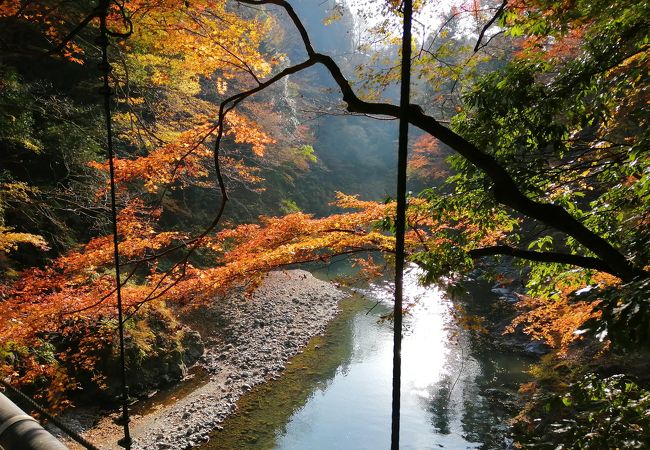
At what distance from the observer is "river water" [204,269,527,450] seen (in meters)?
7.21

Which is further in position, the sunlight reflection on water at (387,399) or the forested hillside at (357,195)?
the sunlight reflection on water at (387,399)

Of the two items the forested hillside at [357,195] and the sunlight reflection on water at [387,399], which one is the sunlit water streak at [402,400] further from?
the forested hillside at [357,195]

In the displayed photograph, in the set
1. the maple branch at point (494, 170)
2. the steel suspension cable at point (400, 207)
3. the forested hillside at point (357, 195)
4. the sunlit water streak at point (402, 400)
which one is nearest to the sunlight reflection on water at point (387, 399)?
the sunlit water streak at point (402, 400)

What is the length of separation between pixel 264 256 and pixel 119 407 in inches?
176

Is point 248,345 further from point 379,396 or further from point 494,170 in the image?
point 494,170

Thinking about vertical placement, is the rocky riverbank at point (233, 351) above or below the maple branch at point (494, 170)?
below

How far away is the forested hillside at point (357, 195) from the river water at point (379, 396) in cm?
130

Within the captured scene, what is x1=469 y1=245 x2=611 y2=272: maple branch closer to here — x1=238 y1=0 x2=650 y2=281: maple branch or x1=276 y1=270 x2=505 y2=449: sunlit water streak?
x1=238 y1=0 x2=650 y2=281: maple branch

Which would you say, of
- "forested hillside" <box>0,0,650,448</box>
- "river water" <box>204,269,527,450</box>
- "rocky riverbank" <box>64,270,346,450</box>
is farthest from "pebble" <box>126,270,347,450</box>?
"forested hillside" <box>0,0,650,448</box>

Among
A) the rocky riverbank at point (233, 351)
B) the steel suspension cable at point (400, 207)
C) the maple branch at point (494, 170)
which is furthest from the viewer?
the rocky riverbank at point (233, 351)

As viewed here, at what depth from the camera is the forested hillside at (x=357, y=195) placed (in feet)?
7.52

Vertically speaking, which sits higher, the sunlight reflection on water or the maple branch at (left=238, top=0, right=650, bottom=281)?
the maple branch at (left=238, top=0, right=650, bottom=281)

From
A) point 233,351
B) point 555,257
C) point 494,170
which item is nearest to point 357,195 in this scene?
point 555,257

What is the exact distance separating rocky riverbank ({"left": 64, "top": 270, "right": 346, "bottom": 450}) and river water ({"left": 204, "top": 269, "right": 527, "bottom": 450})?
403 millimetres
